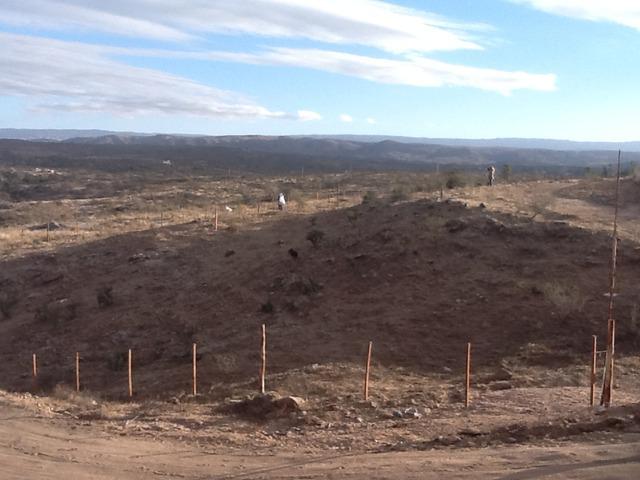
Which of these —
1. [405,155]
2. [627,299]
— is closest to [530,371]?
[627,299]

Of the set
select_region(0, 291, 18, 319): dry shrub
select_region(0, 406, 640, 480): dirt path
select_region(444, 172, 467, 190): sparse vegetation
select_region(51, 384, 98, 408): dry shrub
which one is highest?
select_region(444, 172, 467, 190): sparse vegetation

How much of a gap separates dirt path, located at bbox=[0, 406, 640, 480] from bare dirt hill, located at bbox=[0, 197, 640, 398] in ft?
13.3

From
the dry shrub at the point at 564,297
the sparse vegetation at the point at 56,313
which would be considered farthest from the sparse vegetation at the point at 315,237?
the dry shrub at the point at 564,297

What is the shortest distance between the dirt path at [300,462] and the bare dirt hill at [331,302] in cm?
404

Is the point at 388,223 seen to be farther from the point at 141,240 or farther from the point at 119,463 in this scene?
the point at 119,463

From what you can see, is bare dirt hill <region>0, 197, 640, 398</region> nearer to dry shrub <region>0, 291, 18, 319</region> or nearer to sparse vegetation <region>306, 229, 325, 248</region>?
sparse vegetation <region>306, 229, 325, 248</region>

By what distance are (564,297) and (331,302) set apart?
19.1 feet

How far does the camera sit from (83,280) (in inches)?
1021

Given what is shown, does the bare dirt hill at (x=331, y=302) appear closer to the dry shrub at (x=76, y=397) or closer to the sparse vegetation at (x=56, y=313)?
the sparse vegetation at (x=56, y=313)

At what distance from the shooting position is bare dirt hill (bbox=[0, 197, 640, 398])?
640 inches

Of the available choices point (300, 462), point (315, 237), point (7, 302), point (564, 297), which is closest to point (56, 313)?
point (7, 302)

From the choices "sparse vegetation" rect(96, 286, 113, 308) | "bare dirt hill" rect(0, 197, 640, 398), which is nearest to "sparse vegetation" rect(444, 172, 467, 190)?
"bare dirt hill" rect(0, 197, 640, 398)

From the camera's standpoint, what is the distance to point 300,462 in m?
9.26

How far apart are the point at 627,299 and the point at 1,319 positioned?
18138 mm
